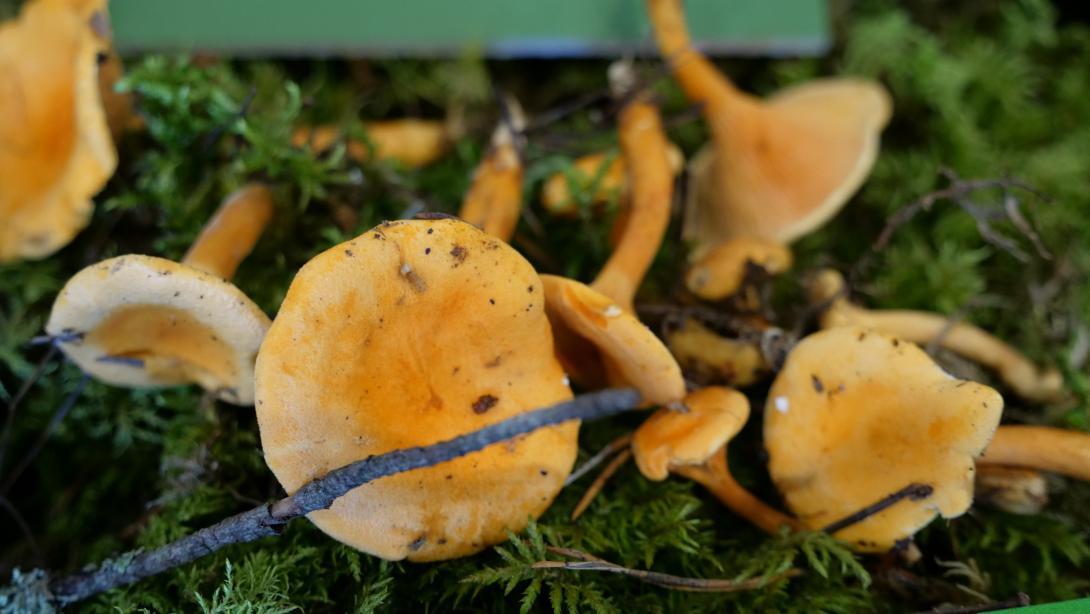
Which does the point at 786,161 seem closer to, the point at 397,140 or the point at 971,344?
the point at 971,344

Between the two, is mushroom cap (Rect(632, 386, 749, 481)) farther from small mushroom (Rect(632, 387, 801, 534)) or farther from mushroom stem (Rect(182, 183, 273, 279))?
mushroom stem (Rect(182, 183, 273, 279))

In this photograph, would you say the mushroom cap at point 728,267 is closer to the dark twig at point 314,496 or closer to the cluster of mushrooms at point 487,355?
the cluster of mushrooms at point 487,355

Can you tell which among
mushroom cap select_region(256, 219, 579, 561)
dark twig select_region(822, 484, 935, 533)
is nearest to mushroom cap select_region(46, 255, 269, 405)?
mushroom cap select_region(256, 219, 579, 561)

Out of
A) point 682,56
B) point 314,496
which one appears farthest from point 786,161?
point 314,496

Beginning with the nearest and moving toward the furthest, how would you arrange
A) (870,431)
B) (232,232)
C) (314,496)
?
(314,496), (870,431), (232,232)

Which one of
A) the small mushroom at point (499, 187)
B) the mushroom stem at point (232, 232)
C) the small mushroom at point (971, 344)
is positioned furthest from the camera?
the small mushroom at point (971, 344)

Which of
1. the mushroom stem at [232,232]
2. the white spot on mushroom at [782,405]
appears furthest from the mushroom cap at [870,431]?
the mushroom stem at [232,232]

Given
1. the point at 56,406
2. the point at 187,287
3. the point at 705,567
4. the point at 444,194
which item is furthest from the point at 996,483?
the point at 56,406
